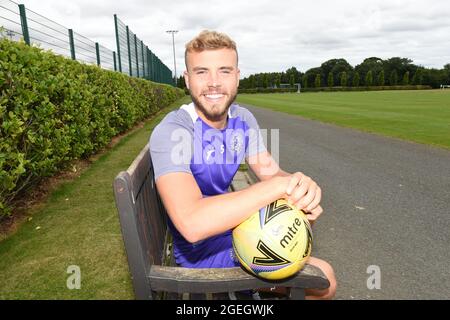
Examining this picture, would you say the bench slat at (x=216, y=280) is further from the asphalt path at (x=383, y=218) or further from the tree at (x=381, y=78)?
the tree at (x=381, y=78)

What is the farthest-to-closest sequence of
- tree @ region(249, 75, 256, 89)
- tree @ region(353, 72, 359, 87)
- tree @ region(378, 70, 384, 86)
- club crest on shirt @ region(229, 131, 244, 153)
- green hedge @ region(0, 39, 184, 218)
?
tree @ region(249, 75, 256, 89) < tree @ region(353, 72, 359, 87) < tree @ region(378, 70, 384, 86) < green hedge @ region(0, 39, 184, 218) < club crest on shirt @ region(229, 131, 244, 153)

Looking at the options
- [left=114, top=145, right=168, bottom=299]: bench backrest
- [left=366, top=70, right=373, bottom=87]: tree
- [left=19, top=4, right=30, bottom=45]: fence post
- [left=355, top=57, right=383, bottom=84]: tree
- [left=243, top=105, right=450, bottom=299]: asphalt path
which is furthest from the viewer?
[left=355, top=57, right=383, bottom=84]: tree

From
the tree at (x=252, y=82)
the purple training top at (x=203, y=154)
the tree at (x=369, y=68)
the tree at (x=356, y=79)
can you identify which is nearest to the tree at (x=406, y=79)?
the tree at (x=369, y=68)

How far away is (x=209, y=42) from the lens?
90.7 inches

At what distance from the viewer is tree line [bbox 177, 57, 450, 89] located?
111m

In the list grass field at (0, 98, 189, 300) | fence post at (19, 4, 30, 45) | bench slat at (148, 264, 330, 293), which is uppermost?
fence post at (19, 4, 30, 45)

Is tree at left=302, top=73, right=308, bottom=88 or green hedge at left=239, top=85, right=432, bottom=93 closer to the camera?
green hedge at left=239, top=85, right=432, bottom=93

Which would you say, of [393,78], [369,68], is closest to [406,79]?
[393,78]

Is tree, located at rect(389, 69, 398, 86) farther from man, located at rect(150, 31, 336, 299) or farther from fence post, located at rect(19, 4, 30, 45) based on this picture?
man, located at rect(150, 31, 336, 299)

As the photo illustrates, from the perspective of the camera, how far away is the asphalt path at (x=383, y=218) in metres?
3.68

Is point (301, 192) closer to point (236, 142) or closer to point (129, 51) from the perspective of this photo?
point (236, 142)

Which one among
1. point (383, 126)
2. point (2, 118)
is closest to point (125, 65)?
point (383, 126)

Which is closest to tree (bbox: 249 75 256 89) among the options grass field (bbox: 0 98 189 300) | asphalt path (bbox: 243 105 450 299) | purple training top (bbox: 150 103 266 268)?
asphalt path (bbox: 243 105 450 299)

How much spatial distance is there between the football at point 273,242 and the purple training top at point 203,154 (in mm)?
513
